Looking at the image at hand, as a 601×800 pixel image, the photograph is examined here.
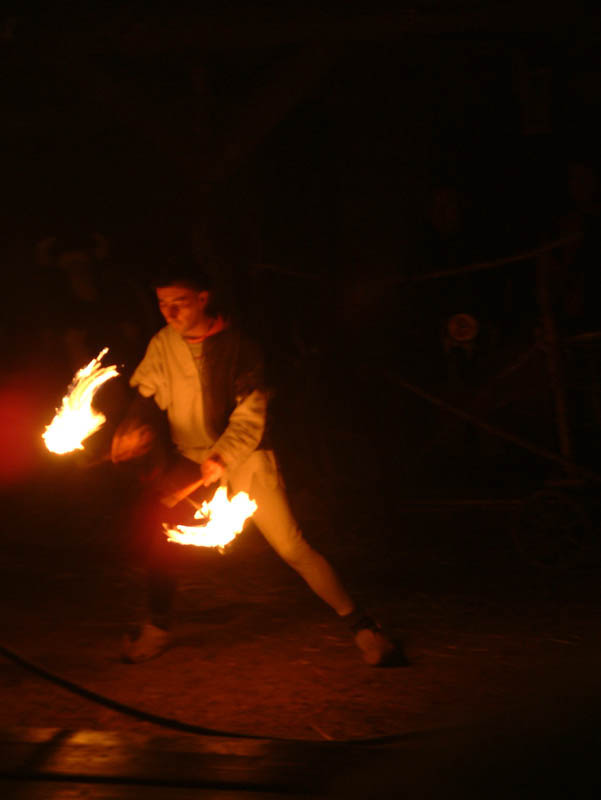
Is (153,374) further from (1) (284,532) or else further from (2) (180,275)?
(1) (284,532)

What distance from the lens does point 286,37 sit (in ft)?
27.9

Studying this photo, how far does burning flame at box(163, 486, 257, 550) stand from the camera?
5.46m

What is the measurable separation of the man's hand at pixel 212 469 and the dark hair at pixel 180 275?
0.80 meters

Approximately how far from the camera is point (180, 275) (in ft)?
18.2

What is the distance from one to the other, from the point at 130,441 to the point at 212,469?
48cm

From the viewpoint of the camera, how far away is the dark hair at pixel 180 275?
18.3 feet

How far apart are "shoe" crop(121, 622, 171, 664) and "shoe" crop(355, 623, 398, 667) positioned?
102cm

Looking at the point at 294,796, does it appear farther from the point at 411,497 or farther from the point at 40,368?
the point at 40,368

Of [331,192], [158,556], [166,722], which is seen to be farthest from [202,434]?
[331,192]

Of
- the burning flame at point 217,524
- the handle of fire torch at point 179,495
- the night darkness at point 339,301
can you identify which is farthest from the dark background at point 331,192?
the burning flame at point 217,524

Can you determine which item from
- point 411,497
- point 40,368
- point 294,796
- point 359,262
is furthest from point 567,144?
point 294,796

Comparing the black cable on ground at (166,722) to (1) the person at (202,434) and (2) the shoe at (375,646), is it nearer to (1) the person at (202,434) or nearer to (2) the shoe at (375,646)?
(1) the person at (202,434)

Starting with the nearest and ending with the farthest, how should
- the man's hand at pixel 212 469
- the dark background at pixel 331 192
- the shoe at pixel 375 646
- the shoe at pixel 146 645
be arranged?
1. the man's hand at pixel 212 469
2. the shoe at pixel 375 646
3. the shoe at pixel 146 645
4. the dark background at pixel 331 192

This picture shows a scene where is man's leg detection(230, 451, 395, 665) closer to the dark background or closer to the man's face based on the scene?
the man's face
